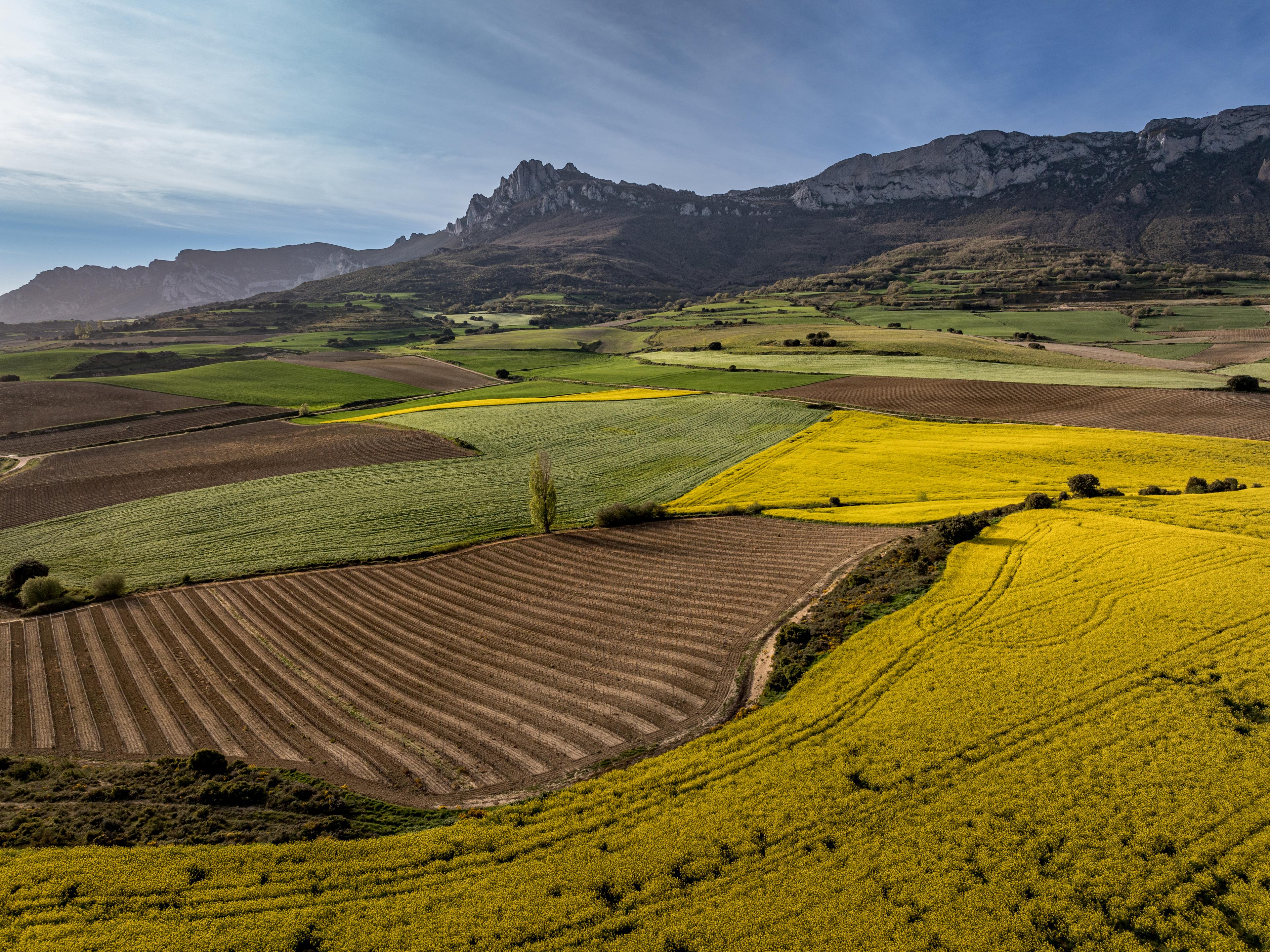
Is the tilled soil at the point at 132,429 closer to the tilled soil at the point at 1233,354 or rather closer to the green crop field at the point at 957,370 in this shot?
the green crop field at the point at 957,370

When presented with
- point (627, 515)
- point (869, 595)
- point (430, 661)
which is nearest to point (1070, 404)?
point (869, 595)

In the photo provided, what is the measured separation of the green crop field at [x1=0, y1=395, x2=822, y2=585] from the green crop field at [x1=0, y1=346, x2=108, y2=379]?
10686cm

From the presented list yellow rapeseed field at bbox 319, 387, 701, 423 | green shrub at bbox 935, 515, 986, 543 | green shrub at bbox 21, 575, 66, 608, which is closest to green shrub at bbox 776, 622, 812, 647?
green shrub at bbox 935, 515, 986, 543

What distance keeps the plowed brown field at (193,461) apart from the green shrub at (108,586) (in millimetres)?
22395

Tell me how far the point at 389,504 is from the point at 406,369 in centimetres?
9138

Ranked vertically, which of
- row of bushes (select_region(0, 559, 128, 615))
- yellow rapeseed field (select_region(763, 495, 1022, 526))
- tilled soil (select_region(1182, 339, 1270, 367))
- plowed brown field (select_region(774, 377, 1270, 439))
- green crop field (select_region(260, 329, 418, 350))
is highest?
green crop field (select_region(260, 329, 418, 350))

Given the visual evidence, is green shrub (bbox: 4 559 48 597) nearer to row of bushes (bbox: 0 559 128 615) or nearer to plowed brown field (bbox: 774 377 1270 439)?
row of bushes (bbox: 0 559 128 615)

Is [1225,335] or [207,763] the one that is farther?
[1225,335]

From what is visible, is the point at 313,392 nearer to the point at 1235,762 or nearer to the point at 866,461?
the point at 866,461

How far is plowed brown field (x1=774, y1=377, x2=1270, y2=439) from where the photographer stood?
194ft

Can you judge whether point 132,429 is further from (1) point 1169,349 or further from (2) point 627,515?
(1) point 1169,349

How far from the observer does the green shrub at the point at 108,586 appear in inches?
1337

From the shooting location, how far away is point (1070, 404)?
233 ft

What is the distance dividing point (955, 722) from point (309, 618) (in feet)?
101
